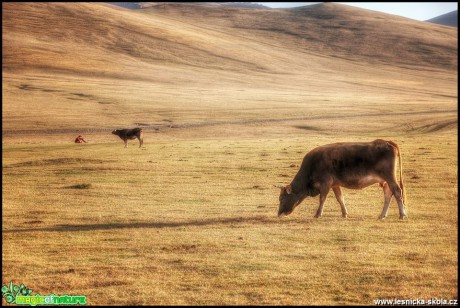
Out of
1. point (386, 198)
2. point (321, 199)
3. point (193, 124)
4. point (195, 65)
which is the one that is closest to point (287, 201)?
point (321, 199)

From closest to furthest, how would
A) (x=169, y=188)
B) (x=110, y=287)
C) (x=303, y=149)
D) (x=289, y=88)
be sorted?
(x=110, y=287)
(x=169, y=188)
(x=303, y=149)
(x=289, y=88)

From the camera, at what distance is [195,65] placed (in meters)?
131

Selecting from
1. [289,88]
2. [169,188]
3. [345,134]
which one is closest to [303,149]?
[169,188]

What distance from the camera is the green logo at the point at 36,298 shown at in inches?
419

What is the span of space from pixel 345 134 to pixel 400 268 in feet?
138

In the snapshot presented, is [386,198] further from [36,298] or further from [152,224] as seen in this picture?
[36,298]

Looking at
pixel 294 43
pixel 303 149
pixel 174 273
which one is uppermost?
pixel 174 273

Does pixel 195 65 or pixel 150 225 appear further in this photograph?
pixel 195 65

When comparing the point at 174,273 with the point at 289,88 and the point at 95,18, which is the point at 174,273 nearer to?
the point at 289,88

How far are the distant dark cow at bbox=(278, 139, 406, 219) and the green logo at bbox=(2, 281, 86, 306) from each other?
823 cm

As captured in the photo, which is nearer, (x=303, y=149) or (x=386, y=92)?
(x=303, y=149)

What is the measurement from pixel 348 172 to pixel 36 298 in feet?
30.9

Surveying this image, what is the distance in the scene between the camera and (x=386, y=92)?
111250mm

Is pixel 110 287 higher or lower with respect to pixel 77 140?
higher
